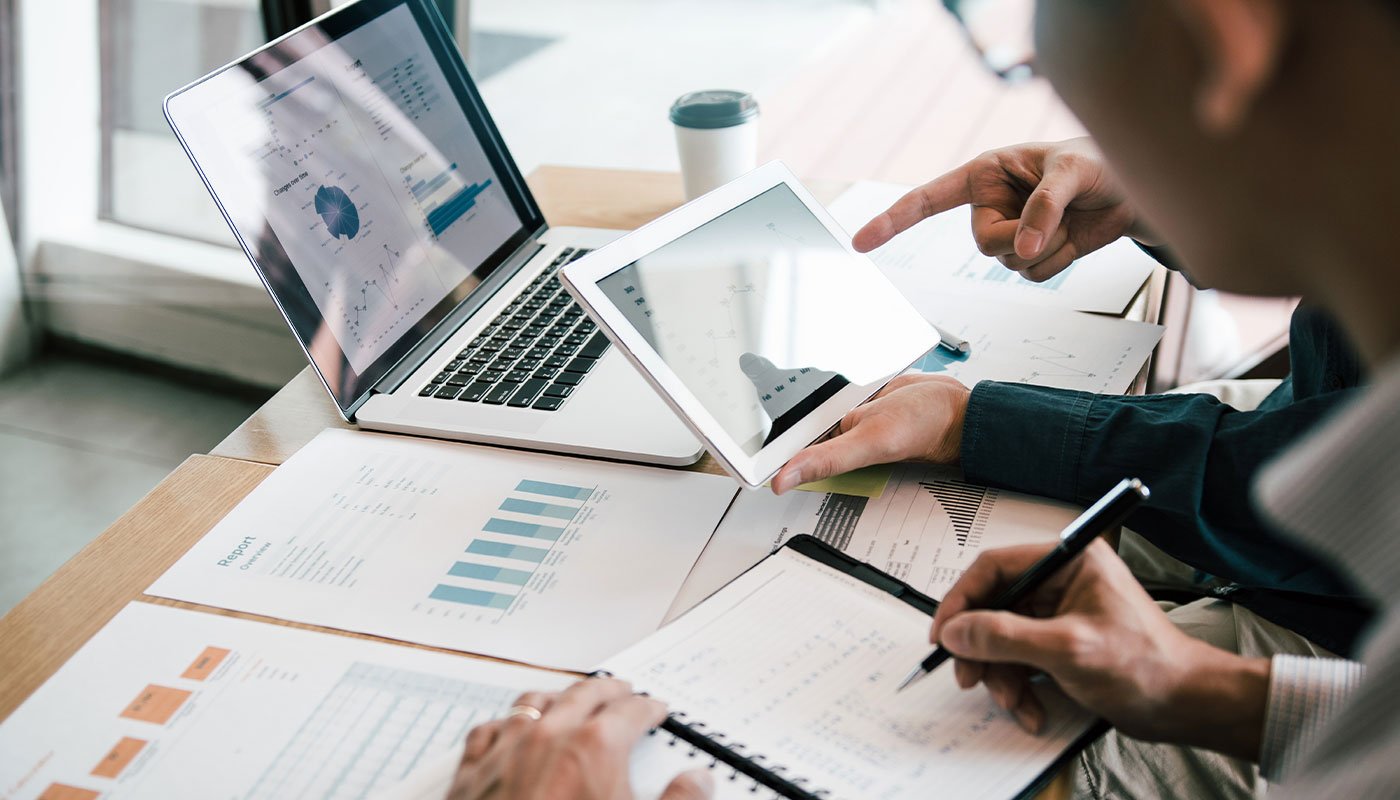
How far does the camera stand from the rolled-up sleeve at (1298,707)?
2.20 feet

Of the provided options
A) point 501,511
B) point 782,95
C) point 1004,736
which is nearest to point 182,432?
point 501,511

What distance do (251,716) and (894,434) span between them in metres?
0.50

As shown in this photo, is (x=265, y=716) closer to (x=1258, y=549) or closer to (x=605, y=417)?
(x=605, y=417)

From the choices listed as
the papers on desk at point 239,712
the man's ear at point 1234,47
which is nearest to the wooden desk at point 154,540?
the papers on desk at point 239,712

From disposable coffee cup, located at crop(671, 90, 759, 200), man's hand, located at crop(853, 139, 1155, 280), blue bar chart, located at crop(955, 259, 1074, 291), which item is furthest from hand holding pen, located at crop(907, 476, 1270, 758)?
disposable coffee cup, located at crop(671, 90, 759, 200)

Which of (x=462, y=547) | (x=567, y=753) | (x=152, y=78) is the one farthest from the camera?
(x=152, y=78)

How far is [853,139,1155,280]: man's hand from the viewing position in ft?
3.58

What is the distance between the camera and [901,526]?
86 centimetres

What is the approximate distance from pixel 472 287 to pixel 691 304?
374mm

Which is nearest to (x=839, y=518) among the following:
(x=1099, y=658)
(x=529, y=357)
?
(x=1099, y=658)

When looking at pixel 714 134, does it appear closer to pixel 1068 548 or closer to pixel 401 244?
pixel 401 244

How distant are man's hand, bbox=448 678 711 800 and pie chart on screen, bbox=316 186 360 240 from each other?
0.56 meters

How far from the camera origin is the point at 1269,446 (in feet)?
2.83

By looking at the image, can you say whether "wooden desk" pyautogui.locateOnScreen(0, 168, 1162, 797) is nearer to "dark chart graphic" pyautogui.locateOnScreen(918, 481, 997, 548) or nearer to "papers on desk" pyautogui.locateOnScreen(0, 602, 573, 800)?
"papers on desk" pyautogui.locateOnScreen(0, 602, 573, 800)
